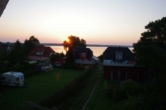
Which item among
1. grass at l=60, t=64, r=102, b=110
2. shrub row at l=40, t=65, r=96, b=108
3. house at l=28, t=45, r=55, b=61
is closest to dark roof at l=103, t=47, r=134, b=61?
grass at l=60, t=64, r=102, b=110

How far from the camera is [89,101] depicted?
16.0 m

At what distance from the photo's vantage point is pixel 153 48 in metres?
19.0

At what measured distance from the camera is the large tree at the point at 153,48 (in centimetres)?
1681

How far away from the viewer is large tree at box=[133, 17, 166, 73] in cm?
1681

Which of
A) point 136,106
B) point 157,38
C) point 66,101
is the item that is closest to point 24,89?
point 66,101

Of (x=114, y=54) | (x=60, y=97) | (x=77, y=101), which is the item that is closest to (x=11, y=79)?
(x=60, y=97)

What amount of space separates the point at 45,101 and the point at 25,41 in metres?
52.9

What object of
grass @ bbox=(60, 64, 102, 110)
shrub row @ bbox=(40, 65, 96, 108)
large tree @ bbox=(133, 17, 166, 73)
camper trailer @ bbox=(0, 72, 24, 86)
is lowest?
grass @ bbox=(60, 64, 102, 110)

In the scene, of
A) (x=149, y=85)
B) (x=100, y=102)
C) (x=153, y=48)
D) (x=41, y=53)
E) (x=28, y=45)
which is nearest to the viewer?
(x=149, y=85)

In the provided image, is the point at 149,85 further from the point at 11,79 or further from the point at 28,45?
the point at 28,45

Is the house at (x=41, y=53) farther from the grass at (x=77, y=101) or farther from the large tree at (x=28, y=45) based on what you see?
the grass at (x=77, y=101)

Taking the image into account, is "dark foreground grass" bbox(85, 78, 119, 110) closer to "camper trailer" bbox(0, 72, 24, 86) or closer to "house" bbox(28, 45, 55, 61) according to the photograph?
"camper trailer" bbox(0, 72, 24, 86)

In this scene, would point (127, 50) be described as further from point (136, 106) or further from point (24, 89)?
point (136, 106)

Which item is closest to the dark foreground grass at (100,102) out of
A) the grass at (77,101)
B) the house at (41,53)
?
the grass at (77,101)
